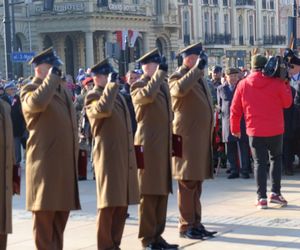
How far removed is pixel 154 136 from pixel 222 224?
1.86m

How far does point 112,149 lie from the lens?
7922 millimetres

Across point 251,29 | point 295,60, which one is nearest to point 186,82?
point 295,60

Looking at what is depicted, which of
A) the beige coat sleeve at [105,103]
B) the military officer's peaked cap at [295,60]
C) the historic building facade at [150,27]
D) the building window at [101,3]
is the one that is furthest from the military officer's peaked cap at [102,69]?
the building window at [101,3]

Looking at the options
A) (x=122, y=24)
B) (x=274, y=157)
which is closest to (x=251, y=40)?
(x=122, y=24)

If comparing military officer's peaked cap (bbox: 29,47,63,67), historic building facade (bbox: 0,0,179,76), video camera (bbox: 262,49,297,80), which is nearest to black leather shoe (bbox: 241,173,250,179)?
video camera (bbox: 262,49,297,80)

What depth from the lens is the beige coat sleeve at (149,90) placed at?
835cm

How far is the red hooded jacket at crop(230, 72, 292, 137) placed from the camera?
34.9 feet

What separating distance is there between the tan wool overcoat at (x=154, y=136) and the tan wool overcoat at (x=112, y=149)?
21.0 inches

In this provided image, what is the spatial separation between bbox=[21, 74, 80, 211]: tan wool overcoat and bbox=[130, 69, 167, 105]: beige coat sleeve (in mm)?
991

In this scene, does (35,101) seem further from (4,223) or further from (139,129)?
(139,129)

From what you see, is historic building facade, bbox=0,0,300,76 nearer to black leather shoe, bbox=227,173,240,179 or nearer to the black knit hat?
black leather shoe, bbox=227,173,240,179

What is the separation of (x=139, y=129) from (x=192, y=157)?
803mm

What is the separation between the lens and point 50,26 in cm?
5919

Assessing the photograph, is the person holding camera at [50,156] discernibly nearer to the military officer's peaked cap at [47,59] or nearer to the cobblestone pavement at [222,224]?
the military officer's peaked cap at [47,59]
